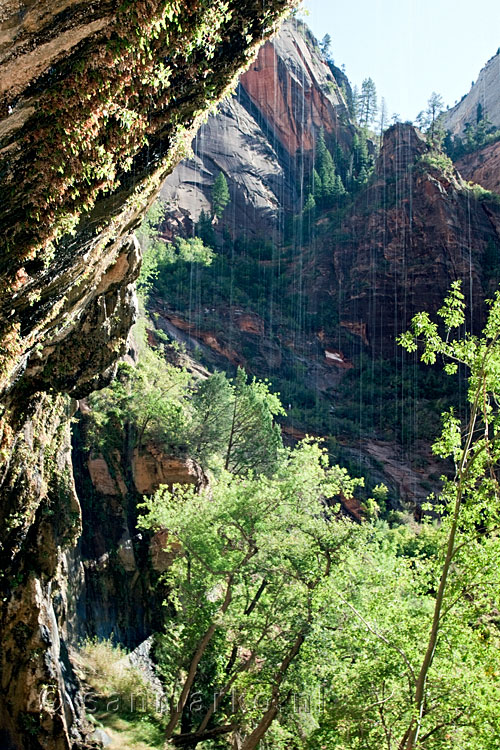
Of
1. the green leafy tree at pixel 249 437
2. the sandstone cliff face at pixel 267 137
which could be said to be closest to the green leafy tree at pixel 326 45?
the sandstone cliff face at pixel 267 137

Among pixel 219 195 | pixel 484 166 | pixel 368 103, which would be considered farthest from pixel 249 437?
pixel 368 103

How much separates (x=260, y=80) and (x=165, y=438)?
230 ft

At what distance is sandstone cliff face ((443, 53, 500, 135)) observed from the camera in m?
109

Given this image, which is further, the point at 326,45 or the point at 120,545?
the point at 326,45

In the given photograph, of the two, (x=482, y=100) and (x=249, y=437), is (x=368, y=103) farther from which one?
(x=249, y=437)

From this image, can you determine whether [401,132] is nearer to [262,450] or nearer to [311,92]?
[311,92]

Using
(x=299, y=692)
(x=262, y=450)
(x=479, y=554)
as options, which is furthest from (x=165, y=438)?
(x=479, y=554)

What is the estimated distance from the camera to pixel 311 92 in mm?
81812

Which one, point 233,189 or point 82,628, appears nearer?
point 82,628

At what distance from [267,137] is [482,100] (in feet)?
210

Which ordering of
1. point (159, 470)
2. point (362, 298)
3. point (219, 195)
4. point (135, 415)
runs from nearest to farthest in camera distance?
point (159, 470) → point (135, 415) → point (362, 298) → point (219, 195)

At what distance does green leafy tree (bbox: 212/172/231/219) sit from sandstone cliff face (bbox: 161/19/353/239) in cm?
77

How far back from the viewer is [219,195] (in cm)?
6369

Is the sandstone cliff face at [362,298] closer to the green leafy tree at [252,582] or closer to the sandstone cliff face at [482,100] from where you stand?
the green leafy tree at [252,582]
